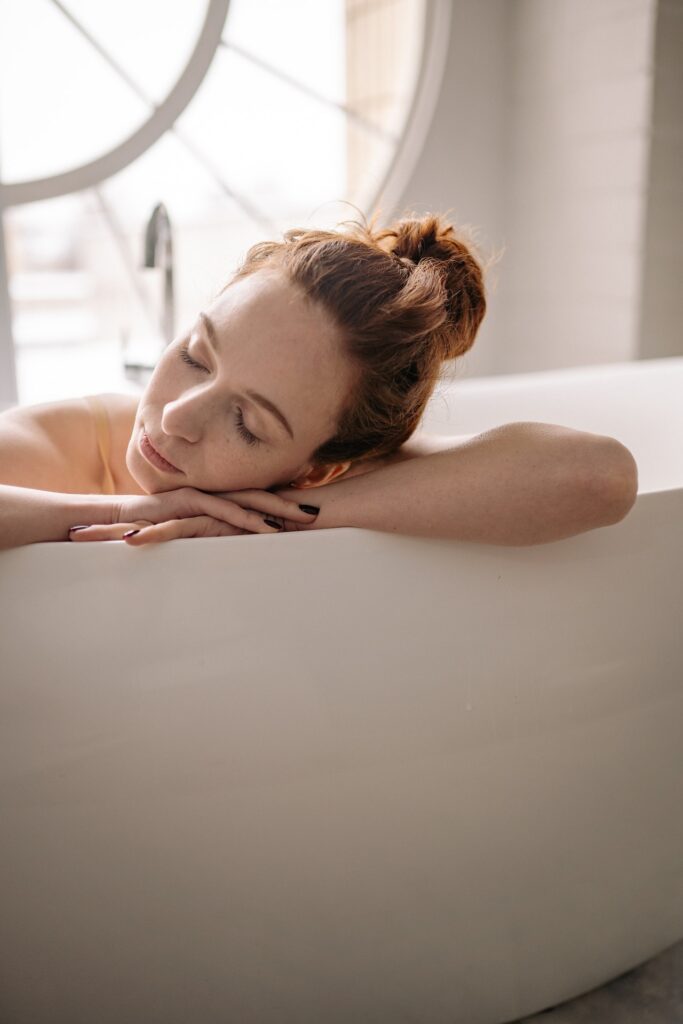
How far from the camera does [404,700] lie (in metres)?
0.97

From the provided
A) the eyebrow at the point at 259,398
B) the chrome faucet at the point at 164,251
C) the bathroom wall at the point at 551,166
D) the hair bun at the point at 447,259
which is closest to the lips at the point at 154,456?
the eyebrow at the point at 259,398

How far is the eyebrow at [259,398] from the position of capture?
3.38 feet

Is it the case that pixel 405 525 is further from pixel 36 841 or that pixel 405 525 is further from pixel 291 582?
pixel 36 841

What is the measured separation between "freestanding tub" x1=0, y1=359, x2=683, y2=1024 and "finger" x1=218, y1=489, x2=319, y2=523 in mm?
82

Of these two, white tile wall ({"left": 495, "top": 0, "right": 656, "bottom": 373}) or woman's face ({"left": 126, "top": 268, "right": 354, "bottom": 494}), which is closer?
woman's face ({"left": 126, "top": 268, "right": 354, "bottom": 494})

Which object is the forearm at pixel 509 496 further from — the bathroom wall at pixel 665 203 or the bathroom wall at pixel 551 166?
the bathroom wall at pixel 665 203

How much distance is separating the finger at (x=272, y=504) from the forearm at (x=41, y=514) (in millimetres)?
137

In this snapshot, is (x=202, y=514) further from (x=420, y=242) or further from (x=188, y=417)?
(x=420, y=242)

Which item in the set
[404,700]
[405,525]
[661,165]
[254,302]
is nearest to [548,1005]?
[404,700]

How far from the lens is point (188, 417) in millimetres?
1028

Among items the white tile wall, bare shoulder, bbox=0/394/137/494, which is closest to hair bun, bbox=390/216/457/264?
bare shoulder, bbox=0/394/137/494

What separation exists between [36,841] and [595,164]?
241 cm

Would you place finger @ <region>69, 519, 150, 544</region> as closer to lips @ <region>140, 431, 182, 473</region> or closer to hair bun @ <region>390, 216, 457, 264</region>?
lips @ <region>140, 431, 182, 473</region>

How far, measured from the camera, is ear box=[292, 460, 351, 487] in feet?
3.89
